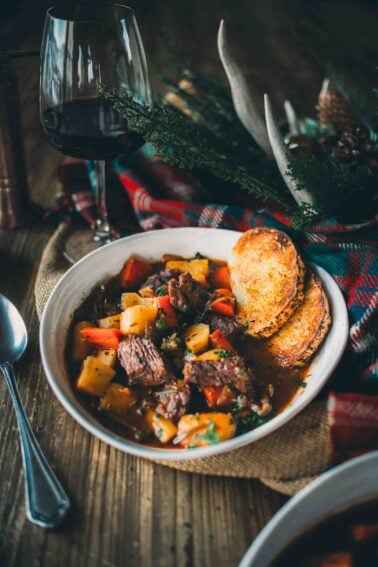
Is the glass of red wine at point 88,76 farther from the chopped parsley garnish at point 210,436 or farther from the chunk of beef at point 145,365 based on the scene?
the chopped parsley garnish at point 210,436

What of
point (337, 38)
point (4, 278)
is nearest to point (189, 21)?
point (337, 38)

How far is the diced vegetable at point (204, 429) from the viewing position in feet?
5.92

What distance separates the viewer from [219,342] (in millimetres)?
2154

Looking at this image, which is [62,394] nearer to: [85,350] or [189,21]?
[85,350]

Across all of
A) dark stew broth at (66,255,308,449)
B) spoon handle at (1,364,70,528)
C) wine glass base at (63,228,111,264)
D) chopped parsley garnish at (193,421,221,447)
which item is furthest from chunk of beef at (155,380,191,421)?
wine glass base at (63,228,111,264)

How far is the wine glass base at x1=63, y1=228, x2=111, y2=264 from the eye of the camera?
2902mm

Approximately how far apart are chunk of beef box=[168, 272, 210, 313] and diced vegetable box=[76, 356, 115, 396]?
38cm

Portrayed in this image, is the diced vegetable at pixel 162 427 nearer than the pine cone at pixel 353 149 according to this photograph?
Yes

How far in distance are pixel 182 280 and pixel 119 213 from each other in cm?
97

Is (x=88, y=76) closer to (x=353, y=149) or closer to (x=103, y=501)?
(x=353, y=149)

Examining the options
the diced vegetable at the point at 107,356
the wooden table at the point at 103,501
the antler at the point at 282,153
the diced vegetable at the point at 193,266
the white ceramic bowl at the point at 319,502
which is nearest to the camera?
the white ceramic bowl at the point at 319,502

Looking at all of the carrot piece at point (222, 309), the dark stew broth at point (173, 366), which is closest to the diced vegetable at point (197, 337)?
the dark stew broth at point (173, 366)

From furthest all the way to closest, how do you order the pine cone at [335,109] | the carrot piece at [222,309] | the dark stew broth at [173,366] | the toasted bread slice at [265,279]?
the pine cone at [335,109], the carrot piece at [222,309], the toasted bread slice at [265,279], the dark stew broth at [173,366]

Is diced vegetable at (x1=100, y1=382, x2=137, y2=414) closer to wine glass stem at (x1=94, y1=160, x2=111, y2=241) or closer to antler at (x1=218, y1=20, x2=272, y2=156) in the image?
wine glass stem at (x1=94, y1=160, x2=111, y2=241)
